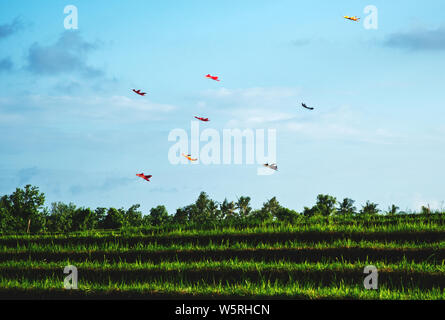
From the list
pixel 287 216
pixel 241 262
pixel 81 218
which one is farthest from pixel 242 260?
pixel 81 218

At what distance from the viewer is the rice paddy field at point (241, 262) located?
415 inches

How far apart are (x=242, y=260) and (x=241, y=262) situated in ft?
2.94

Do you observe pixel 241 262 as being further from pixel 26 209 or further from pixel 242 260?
pixel 26 209

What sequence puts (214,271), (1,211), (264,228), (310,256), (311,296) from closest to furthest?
(311,296) < (214,271) < (310,256) < (264,228) < (1,211)

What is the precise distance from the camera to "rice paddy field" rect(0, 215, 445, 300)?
1053cm

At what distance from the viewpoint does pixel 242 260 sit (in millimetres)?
14445

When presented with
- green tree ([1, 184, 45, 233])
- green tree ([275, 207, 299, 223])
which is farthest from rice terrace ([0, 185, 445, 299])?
green tree ([1, 184, 45, 233])

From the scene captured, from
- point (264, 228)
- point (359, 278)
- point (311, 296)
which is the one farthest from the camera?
point (264, 228)

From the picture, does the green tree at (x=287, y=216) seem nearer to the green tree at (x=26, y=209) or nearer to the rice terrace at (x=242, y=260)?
the rice terrace at (x=242, y=260)

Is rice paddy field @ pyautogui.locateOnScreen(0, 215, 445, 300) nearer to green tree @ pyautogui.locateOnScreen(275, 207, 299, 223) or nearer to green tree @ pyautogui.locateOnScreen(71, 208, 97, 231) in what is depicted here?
green tree @ pyautogui.locateOnScreen(275, 207, 299, 223)

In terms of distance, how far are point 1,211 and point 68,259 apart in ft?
91.5

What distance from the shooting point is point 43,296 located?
10.9m
